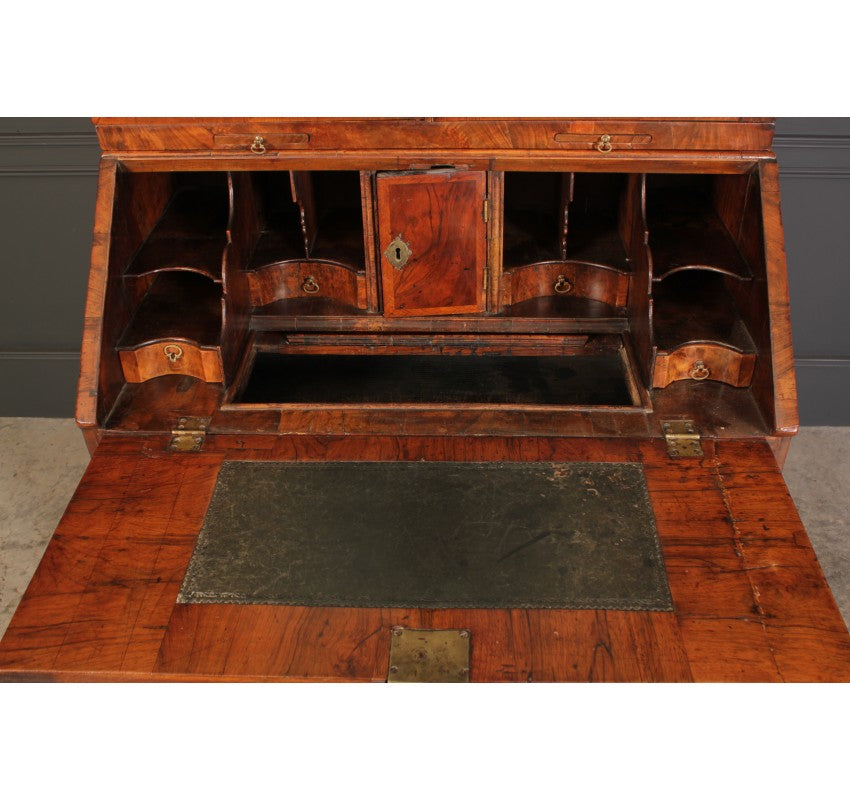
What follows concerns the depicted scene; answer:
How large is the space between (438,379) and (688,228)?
0.71m

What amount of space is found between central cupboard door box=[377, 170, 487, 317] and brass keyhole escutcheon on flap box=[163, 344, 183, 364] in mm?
489

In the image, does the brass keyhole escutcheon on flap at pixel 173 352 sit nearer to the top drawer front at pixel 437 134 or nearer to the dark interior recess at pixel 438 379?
the dark interior recess at pixel 438 379

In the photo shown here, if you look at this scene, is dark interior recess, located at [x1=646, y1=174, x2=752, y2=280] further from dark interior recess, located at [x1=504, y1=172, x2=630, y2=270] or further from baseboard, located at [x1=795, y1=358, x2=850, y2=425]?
baseboard, located at [x1=795, y1=358, x2=850, y2=425]

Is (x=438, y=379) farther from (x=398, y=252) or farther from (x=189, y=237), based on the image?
(x=189, y=237)

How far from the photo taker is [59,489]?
332 centimetres

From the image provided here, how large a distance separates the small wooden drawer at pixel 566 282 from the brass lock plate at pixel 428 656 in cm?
95

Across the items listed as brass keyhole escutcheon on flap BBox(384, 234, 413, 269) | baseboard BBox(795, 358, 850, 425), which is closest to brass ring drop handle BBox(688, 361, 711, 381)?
brass keyhole escutcheon on flap BBox(384, 234, 413, 269)

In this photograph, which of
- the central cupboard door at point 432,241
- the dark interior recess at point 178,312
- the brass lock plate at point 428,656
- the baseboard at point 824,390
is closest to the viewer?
the brass lock plate at point 428,656

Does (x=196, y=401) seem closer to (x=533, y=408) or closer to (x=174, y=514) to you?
(x=174, y=514)

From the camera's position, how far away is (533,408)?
199cm

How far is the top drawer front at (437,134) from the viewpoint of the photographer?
73.7 inches

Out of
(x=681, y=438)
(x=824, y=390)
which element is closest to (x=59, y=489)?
(x=681, y=438)

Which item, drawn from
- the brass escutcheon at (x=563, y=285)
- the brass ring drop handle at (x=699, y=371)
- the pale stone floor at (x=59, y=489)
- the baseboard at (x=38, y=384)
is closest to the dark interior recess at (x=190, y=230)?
the brass escutcheon at (x=563, y=285)

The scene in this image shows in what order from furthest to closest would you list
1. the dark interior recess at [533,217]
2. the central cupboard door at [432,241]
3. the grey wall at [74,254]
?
the grey wall at [74,254] < the dark interior recess at [533,217] < the central cupboard door at [432,241]
